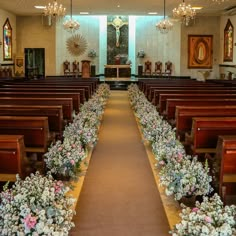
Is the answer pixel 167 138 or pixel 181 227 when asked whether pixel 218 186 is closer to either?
pixel 181 227

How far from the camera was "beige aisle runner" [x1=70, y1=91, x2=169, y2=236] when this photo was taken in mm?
3356

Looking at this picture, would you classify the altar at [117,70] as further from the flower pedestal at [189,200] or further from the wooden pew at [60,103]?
the flower pedestal at [189,200]

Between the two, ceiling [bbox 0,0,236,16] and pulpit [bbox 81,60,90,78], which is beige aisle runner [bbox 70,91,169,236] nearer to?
ceiling [bbox 0,0,236,16]

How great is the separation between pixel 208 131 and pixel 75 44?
18.0 meters

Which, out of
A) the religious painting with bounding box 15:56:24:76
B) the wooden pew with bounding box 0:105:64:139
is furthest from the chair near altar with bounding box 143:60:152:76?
the wooden pew with bounding box 0:105:64:139

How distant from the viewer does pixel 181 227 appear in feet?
8.54

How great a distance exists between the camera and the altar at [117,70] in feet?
70.4

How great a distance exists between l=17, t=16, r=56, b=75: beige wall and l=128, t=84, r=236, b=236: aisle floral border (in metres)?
15.5

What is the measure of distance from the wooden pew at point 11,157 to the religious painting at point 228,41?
16642 mm

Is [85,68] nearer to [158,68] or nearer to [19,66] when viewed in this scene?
[19,66]

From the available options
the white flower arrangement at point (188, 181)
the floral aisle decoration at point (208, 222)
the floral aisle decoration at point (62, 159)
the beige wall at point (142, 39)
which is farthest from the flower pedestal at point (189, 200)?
the beige wall at point (142, 39)

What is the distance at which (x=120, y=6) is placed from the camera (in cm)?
1748

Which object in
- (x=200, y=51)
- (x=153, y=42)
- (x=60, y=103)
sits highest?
(x=153, y=42)

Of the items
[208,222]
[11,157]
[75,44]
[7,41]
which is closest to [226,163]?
[208,222]
